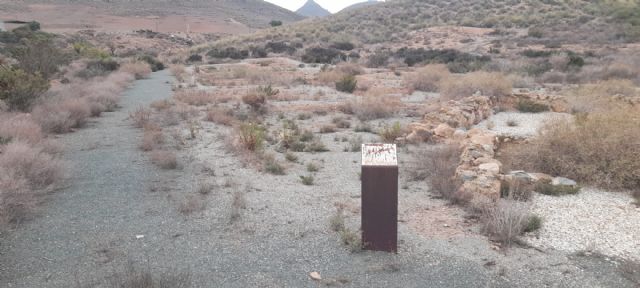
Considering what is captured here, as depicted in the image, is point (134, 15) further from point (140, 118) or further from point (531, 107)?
point (531, 107)

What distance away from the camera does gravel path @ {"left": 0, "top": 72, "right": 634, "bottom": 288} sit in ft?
16.1

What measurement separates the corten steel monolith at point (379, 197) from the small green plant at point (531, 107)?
1156 cm

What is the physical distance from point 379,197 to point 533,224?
2207mm

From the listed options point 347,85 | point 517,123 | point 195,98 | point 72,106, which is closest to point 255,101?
point 195,98

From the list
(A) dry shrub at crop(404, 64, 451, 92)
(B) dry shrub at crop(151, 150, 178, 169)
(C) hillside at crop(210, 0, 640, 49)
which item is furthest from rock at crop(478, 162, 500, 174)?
(C) hillside at crop(210, 0, 640, 49)

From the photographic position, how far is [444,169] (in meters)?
8.44

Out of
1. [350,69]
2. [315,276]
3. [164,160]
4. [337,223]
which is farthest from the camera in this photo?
[350,69]

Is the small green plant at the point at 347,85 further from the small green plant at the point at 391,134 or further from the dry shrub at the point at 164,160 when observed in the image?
the dry shrub at the point at 164,160

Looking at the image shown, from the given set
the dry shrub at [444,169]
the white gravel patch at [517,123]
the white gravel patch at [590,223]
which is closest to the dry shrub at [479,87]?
the white gravel patch at [517,123]

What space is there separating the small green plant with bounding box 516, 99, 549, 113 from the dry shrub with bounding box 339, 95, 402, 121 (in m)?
3.93

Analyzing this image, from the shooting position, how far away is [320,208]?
7.00 meters

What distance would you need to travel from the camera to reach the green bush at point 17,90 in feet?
44.4

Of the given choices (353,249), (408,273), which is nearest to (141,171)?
(353,249)

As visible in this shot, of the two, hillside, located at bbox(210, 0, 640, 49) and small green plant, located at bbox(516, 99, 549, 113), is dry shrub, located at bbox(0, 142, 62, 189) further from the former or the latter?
hillside, located at bbox(210, 0, 640, 49)
